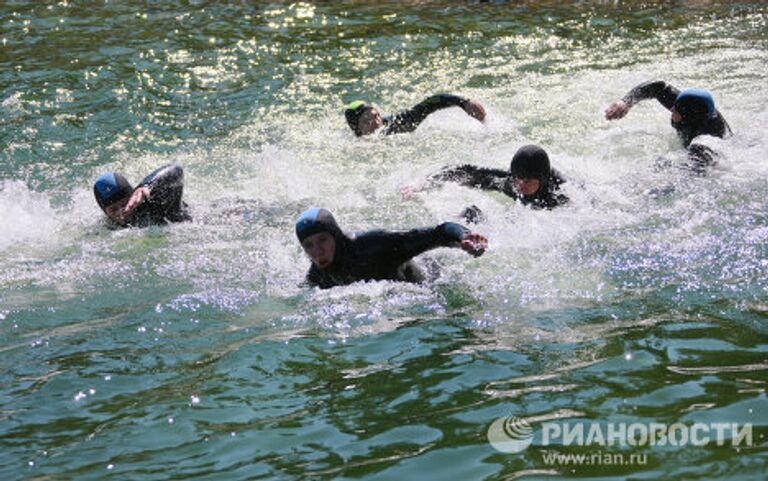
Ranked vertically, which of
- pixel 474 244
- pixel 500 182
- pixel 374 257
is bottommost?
pixel 374 257

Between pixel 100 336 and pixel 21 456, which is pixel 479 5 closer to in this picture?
pixel 100 336

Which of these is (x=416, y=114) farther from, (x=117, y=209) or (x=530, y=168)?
(x=117, y=209)

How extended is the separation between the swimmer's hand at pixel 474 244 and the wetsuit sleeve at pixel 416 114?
5.01 meters

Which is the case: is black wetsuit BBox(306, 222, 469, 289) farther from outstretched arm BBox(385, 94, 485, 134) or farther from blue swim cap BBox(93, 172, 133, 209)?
outstretched arm BBox(385, 94, 485, 134)

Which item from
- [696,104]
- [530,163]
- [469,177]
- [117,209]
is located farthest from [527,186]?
[117,209]

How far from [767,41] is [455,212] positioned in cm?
875

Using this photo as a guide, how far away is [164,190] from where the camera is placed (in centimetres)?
1051

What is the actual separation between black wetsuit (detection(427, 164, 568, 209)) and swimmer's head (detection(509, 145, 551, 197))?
16cm

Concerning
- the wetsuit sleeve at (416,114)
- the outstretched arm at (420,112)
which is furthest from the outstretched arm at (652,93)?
the wetsuit sleeve at (416,114)

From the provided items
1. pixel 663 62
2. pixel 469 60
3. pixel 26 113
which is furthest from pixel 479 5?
pixel 26 113

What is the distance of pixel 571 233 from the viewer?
9219mm

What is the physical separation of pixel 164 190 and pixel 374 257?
11.0ft

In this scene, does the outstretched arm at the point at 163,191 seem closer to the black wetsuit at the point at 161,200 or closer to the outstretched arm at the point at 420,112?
the black wetsuit at the point at 161,200

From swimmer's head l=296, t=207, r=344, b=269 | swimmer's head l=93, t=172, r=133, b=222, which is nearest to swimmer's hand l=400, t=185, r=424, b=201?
swimmer's head l=296, t=207, r=344, b=269
